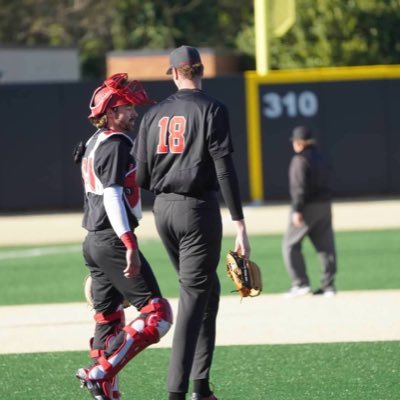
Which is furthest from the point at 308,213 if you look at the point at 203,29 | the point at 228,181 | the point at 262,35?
the point at 203,29

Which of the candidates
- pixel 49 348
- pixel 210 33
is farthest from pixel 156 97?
pixel 210 33

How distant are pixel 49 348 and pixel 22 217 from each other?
14.7m

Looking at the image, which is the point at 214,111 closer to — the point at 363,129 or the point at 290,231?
the point at 290,231

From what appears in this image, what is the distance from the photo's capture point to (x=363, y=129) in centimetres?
2544

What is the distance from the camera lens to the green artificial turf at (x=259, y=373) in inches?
307

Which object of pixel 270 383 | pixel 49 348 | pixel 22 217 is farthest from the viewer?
pixel 22 217

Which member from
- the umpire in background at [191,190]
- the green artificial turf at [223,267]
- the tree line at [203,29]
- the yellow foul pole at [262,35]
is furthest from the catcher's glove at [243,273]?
the tree line at [203,29]

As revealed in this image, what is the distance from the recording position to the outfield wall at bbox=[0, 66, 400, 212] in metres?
25.0

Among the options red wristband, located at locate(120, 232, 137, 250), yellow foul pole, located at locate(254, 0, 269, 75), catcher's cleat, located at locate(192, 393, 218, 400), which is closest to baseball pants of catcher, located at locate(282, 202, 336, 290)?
catcher's cleat, located at locate(192, 393, 218, 400)

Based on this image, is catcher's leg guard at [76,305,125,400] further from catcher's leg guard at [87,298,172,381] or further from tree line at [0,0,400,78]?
tree line at [0,0,400,78]

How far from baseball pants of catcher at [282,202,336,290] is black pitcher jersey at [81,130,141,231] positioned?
222 inches

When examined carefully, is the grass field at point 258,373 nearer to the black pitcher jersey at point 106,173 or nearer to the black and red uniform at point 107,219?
the black and red uniform at point 107,219

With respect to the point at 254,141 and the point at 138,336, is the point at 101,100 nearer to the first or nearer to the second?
the point at 138,336

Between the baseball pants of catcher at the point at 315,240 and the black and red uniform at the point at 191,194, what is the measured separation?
5561mm
